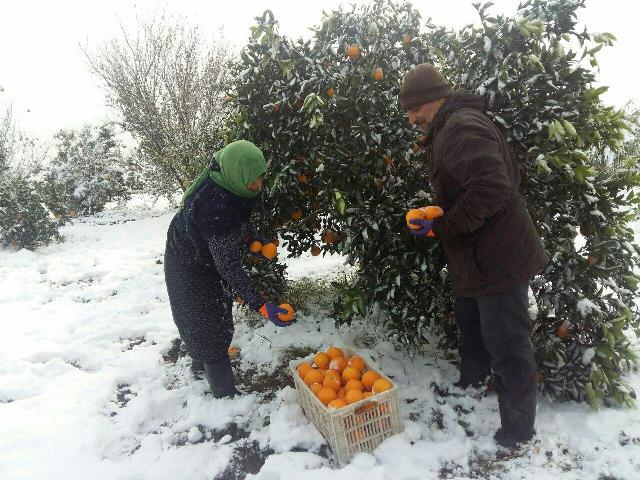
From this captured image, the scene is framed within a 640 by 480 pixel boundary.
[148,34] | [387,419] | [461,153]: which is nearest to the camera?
[461,153]

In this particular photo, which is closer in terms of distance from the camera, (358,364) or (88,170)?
(358,364)

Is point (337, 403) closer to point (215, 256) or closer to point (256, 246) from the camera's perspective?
point (215, 256)

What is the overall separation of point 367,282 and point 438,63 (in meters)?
1.60

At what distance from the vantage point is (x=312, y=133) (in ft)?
10.1

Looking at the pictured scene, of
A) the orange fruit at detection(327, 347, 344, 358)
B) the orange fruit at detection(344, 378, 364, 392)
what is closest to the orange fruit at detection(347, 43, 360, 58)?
the orange fruit at detection(327, 347, 344, 358)

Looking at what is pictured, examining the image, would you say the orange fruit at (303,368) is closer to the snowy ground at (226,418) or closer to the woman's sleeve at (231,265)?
the snowy ground at (226,418)

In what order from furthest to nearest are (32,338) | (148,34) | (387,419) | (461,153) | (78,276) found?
1. (148,34)
2. (78,276)
3. (32,338)
4. (387,419)
5. (461,153)

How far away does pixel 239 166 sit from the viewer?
7.93ft

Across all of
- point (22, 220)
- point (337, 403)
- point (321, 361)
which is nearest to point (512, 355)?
point (337, 403)

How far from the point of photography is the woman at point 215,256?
2471 mm

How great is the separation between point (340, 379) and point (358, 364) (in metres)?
0.15

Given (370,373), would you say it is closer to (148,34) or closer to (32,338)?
(32,338)

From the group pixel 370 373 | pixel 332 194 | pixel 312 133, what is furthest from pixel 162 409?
pixel 312 133

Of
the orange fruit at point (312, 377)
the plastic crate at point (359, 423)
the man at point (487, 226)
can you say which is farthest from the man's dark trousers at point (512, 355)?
the orange fruit at point (312, 377)
